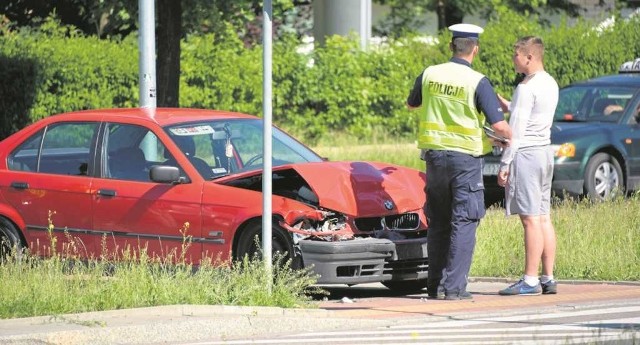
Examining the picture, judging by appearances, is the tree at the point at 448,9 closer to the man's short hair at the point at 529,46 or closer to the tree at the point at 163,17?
the tree at the point at 163,17

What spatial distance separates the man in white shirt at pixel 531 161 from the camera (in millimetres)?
11000

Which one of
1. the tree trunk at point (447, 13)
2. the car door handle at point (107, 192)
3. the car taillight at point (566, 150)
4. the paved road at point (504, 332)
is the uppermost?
the tree trunk at point (447, 13)

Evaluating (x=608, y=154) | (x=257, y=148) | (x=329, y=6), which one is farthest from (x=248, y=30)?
(x=257, y=148)

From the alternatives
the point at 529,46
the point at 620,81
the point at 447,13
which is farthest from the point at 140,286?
the point at 447,13

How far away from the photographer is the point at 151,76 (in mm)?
14266

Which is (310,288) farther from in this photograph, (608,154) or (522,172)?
(608,154)

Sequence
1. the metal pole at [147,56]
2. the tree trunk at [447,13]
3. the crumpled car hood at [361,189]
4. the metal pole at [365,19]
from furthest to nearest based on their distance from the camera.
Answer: the tree trunk at [447,13] < the metal pole at [365,19] < the metal pole at [147,56] < the crumpled car hood at [361,189]

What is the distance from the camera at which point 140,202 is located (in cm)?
1164

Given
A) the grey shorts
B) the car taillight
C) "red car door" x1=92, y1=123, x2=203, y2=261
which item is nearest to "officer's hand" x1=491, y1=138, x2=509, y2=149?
the grey shorts

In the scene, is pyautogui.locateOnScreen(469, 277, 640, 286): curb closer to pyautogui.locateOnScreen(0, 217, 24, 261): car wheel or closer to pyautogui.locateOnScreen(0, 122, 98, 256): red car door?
pyautogui.locateOnScreen(0, 122, 98, 256): red car door

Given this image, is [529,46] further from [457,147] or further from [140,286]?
[140,286]

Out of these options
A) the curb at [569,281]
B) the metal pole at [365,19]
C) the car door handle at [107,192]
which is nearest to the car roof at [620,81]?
the curb at [569,281]

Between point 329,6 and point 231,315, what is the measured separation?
2233 cm

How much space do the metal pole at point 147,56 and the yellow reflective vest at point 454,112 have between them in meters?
4.11
